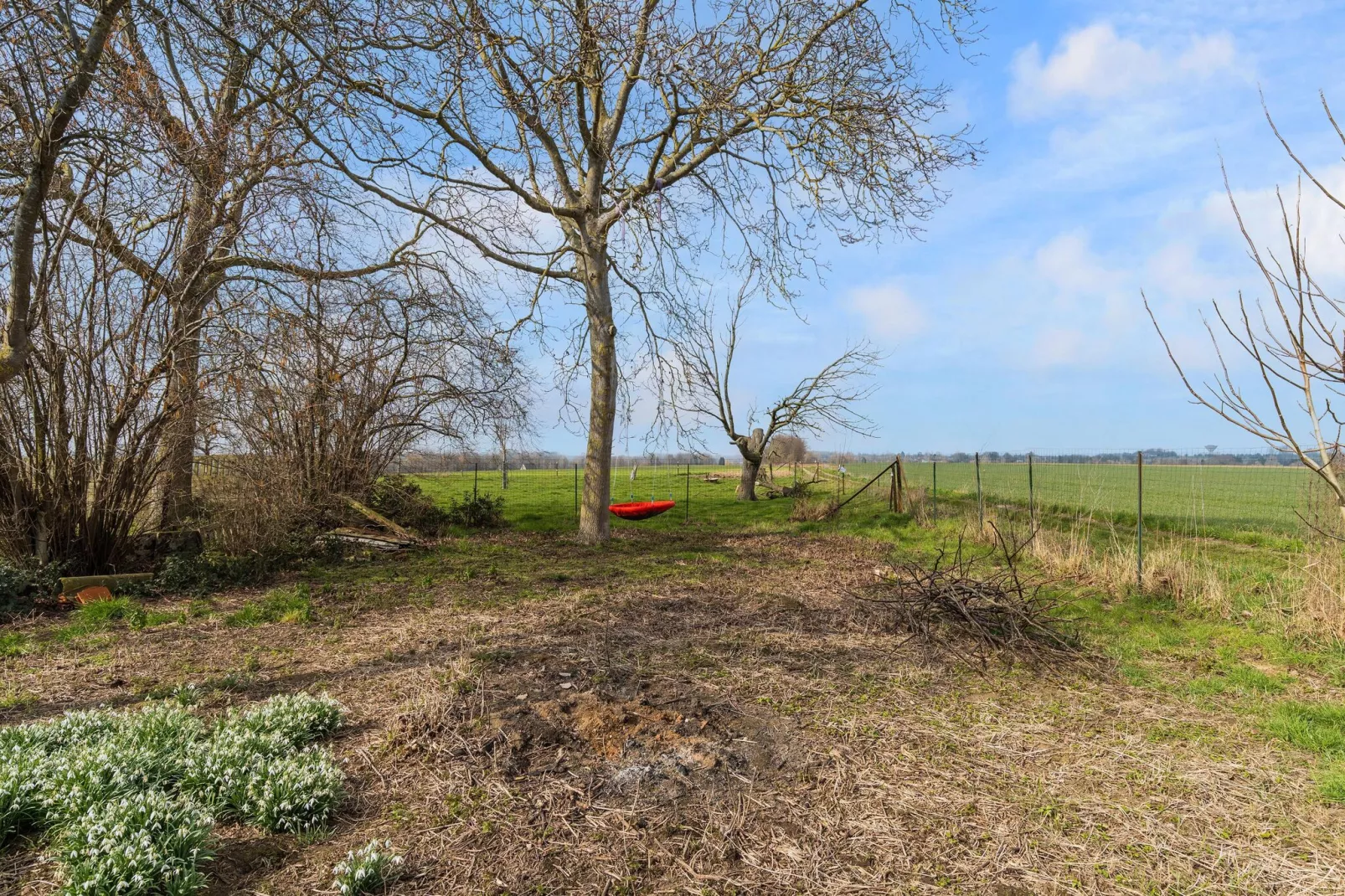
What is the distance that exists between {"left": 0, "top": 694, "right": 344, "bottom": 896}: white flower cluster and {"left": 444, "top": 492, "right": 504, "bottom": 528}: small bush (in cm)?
971

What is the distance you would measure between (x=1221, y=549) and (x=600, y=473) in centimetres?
937

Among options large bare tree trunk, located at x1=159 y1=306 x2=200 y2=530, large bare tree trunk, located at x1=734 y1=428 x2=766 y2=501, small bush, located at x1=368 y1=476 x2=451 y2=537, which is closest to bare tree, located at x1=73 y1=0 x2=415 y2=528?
large bare tree trunk, located at x1=159 y1=306 x2=200 y2=530

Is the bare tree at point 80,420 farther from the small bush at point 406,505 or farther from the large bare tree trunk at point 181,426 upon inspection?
the small bush at point 406,505

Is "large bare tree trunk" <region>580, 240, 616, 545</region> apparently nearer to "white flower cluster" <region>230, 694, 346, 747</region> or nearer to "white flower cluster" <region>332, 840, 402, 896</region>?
"white flower cluster" <region>230, 694, 346, 747</region>

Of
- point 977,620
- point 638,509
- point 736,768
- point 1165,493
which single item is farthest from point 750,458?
point 736,768

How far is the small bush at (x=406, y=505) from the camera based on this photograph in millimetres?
11773

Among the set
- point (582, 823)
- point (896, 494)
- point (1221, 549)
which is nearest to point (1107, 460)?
point (1221, 549)

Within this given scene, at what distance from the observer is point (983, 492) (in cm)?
1476

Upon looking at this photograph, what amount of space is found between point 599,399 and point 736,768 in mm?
8617

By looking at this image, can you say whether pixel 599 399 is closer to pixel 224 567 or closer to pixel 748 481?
pixel 224 567

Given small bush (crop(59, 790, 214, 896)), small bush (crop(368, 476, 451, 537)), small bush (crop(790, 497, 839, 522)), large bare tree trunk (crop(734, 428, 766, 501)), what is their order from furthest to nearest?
1. large bare tree trunk (crop(734, 428, 766, 501))
2. small bush (crop(790, 497, 839, 522))
3. small bush (crop(368, 476, 451, 537))
4. small bush (crop(59, 790, 214, 896))

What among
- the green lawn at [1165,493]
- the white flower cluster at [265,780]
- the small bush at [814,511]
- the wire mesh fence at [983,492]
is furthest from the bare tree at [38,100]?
the small bush at [814,511]

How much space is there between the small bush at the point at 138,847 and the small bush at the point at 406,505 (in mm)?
9613

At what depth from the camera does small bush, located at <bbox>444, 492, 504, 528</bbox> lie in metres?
13.3
